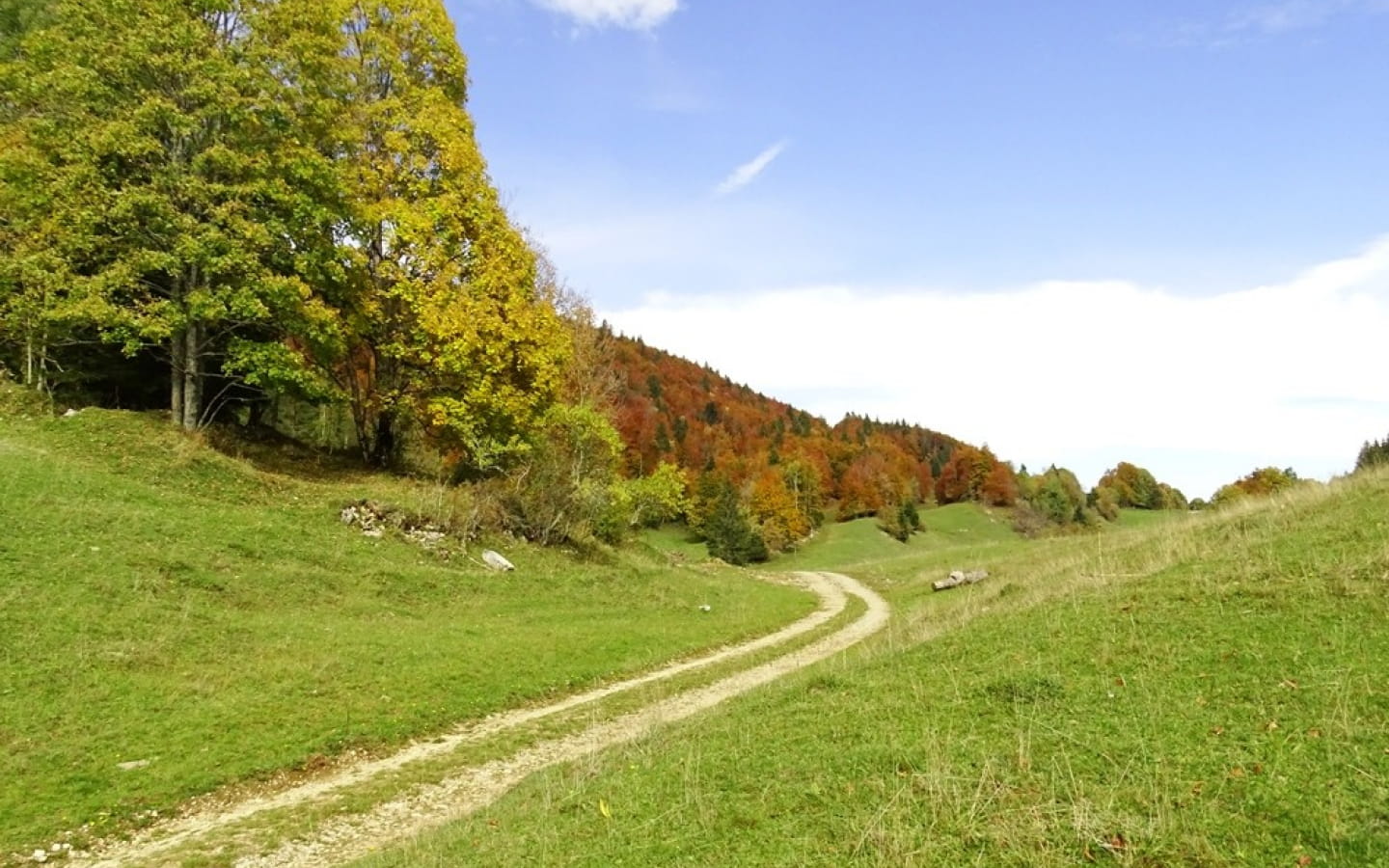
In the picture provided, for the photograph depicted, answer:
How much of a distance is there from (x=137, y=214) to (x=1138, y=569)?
2826cm

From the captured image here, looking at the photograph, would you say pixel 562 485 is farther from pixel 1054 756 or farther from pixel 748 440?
pixel 748 440

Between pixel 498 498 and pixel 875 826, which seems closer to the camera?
pixel 875 826

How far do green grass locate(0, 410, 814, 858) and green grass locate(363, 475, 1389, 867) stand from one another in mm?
5107

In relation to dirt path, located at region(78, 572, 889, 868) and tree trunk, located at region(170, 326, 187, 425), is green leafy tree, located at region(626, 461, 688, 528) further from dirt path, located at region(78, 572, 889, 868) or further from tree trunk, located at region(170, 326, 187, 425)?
tree trunk, located at region(170, 326, 187, 425)

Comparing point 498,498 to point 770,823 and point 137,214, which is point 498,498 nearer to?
point 137,214

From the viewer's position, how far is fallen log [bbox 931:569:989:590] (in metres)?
32.3

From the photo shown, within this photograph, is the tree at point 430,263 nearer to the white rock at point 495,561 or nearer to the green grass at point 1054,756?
the white rock at point 495,561

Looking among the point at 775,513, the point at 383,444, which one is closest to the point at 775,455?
the point at 775,513

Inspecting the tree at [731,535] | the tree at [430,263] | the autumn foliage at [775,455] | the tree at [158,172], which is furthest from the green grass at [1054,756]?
the autumn foliage at [775,455]

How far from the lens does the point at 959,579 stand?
Answer: 1297 inches

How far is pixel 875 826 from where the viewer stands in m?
5.95

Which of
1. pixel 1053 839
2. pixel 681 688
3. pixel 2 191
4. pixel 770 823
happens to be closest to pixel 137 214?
pixel 2 191

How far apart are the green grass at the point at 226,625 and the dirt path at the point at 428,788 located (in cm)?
59

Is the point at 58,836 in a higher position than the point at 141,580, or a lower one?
lower
